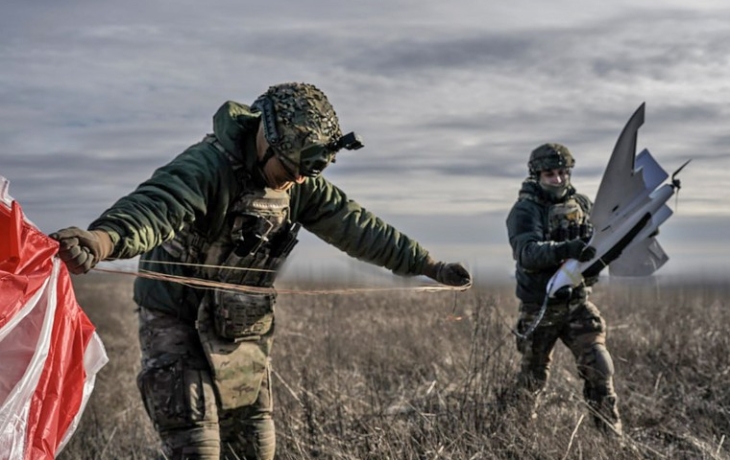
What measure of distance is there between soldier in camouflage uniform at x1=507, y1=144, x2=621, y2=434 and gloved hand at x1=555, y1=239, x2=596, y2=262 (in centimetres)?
10

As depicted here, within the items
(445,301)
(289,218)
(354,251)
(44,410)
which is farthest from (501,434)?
(445,301)

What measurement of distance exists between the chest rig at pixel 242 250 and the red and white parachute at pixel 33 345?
96 centimetres

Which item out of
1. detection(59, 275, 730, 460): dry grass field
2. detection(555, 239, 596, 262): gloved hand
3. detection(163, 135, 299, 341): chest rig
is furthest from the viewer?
detection(555, 239, 596, 262): gloved hand

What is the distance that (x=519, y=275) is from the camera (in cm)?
720

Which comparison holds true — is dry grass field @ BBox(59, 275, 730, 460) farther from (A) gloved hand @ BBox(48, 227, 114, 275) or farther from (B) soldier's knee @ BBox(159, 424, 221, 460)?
(A) gloved hand @ BBox(48, 227, 114, 275)

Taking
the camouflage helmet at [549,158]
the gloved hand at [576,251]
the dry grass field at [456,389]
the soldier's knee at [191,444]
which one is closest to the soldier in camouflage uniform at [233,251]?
the soldier's knee at [191,444]

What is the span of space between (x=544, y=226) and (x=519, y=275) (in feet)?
1.46

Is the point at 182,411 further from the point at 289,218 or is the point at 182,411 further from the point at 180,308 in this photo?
the point at 289,218

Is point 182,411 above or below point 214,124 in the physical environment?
below

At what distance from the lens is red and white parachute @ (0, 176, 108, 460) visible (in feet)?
11.1

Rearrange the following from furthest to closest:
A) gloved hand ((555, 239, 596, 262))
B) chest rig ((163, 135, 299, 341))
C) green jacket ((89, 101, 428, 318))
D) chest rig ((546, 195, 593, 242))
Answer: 1. chest rig ((546, 195, 593, 242))
2. gloved hand ((555, 239, 596, 262))
3. chest rig ((163, 135, 299, 341))
4. green jacket ((89, 101, 428, 318))

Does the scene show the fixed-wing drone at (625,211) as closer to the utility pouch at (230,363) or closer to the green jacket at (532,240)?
the green jacket at (532,240)

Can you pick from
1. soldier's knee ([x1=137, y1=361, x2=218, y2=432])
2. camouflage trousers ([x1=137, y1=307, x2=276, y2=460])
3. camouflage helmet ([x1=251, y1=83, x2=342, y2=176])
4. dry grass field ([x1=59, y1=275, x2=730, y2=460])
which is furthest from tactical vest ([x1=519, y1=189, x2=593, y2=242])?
soldier's knee ([x1=137, y1=361, x2=218, y2=432])

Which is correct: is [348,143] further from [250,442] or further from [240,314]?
[250,442]
